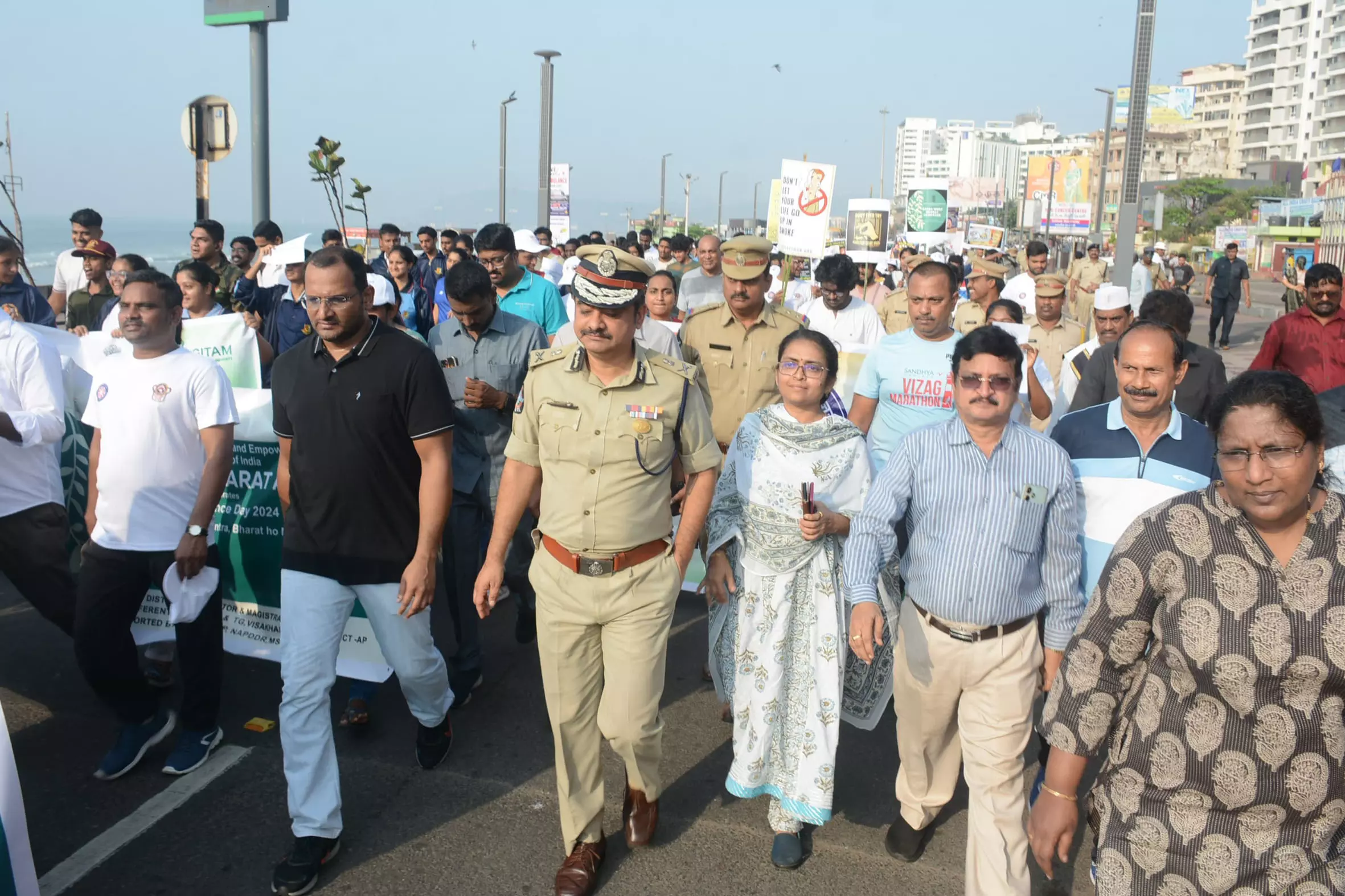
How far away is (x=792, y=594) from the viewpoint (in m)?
4.00

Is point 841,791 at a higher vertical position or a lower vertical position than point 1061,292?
lower

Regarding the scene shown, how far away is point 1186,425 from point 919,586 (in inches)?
41.0

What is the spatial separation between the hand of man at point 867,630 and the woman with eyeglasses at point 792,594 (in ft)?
1.46

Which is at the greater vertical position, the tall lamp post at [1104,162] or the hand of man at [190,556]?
the tall lamp post at [1104,162]

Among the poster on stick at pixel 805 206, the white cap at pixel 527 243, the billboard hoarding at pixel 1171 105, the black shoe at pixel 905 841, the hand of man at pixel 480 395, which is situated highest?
the billboard hoarding at pixel 1171 105

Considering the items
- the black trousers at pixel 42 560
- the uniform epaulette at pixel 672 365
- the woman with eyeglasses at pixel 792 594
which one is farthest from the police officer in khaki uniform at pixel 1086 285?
the black trousers at pixel 42 560

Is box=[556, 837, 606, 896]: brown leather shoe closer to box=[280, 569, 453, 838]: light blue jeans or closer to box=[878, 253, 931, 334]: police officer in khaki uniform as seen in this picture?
box=[280, 569, 453, 838]: light blue jeans

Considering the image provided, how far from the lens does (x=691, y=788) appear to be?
4.45 metres

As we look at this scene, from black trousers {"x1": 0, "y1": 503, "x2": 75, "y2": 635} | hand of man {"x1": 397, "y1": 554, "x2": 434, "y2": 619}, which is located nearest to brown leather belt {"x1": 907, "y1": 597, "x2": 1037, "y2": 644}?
hand of man {"x1": 397, "y1": 554, "x2": 434, "y2": 619}

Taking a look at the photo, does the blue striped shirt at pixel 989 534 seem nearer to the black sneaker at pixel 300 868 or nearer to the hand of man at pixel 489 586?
the hand of man at pixel 489 586

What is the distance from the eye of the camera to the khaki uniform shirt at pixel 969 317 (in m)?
8.88

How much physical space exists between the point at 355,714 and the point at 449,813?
0.87 meters

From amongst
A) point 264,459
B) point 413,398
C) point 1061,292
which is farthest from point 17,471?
point 1061,292

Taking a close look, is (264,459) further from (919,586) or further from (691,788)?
(919,586)
